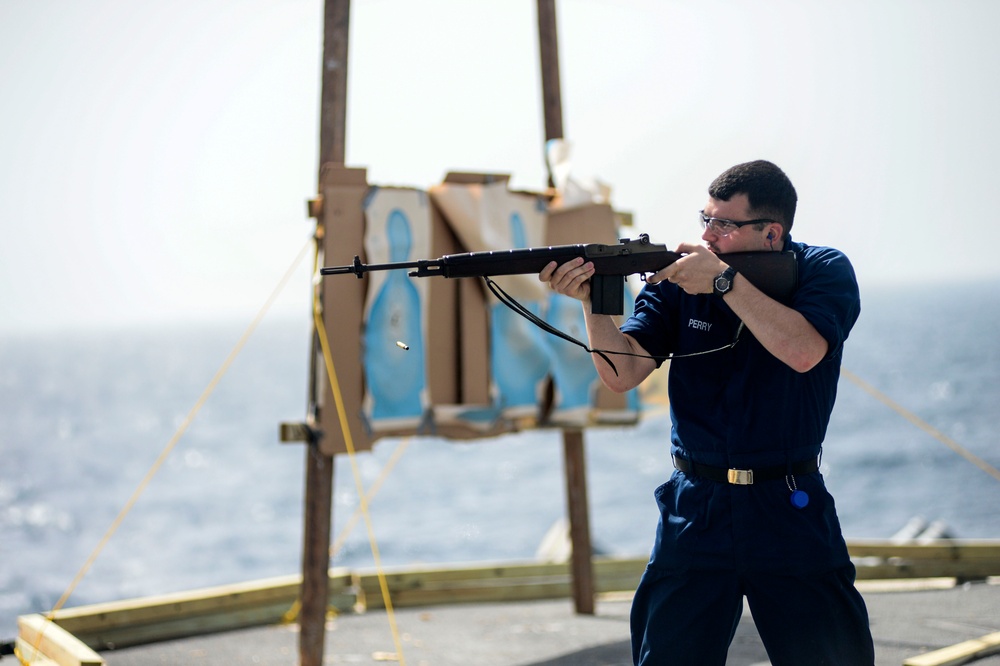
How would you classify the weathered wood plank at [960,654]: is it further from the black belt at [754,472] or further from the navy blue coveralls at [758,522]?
the black belt at [754,472]

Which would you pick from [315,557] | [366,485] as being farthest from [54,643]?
[366,485]

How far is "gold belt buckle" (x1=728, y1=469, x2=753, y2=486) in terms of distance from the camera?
3.03m

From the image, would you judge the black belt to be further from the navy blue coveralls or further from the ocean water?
the ocean water

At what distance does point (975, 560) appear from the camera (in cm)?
739

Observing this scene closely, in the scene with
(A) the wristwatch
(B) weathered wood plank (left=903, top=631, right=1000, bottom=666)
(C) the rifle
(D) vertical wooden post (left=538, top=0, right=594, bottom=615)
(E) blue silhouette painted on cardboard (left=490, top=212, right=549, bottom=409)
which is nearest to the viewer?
(A) the wristwatch

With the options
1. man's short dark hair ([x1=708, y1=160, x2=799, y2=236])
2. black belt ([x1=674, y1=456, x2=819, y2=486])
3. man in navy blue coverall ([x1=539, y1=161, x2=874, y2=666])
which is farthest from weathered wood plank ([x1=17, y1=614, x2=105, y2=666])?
man's short dark hair ([x1=708, y1=160, x2=799, y2=236])

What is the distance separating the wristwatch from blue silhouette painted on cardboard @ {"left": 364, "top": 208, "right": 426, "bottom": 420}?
3166 mm

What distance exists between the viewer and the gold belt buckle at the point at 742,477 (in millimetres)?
3031

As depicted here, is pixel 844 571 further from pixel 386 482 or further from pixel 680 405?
pixel 386 482

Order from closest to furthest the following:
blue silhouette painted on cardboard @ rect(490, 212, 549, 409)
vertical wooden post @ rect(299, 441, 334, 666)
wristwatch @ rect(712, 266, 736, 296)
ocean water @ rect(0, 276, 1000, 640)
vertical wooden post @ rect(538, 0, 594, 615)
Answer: wristwatch @ rect(712, 266, 736, 296)
vertical wooden post @ rect(299, 441, 334, 666)
blue silhouette painted on cardboard @ rect(490, 212, 549, 409)
vertical wooden post @ rect(538, 0, 594, 615)
ocean water @ rect(0, 276, 1000, 640)

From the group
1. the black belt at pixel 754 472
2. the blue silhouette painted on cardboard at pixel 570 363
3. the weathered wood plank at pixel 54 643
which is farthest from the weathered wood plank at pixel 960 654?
the weathered wood plank at pixel 54 643

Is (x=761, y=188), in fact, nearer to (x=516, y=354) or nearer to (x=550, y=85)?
(x=516, y=354)

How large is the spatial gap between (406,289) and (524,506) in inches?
1186

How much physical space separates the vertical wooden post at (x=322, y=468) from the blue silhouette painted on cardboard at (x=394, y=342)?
1.09 feet
